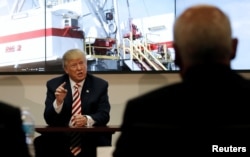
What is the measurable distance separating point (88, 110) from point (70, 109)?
13 cm

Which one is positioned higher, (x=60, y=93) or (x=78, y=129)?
(x=60, y=93)

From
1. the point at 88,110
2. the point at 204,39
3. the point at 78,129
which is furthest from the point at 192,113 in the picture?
the point at 88,110

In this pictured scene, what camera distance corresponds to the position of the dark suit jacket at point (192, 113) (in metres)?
1.25

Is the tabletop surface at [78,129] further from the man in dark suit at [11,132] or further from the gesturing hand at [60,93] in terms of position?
the man in dark suit at [11,132]

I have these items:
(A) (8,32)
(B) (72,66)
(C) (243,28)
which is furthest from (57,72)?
(C) (243,28)

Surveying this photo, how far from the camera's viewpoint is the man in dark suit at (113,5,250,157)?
4.09 feet

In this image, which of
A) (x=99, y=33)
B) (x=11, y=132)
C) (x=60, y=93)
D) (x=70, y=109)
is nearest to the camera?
(x=11, y=132)

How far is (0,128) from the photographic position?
140cm

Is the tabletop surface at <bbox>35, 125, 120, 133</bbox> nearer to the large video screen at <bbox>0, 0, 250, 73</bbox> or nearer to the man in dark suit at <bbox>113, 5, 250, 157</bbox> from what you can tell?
the large video screen at <bbox>0, 0, 250, 73</bbox>

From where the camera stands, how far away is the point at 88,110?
3561mm

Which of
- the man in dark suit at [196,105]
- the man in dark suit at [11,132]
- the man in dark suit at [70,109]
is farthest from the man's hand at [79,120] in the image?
the man in dark suit at [196,105]

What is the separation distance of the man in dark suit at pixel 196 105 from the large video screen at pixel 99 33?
336 cm

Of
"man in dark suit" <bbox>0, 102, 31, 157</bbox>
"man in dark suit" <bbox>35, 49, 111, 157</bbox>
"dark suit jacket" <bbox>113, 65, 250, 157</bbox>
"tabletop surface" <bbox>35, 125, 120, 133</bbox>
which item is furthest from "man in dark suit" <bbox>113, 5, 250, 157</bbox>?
"man in dark suit" <bbox>35, 49, 111, 157</bbox>

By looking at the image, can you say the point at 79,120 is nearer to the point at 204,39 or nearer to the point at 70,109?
the point at 70,109
